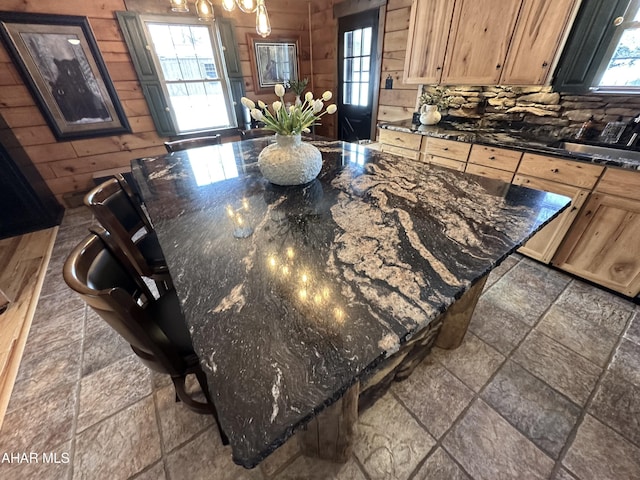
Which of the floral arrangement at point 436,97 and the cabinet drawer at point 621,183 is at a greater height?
the floral arrangement at point 436,97

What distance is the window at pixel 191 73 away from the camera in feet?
10.8

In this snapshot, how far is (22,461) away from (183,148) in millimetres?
2212

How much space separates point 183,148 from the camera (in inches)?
94.1

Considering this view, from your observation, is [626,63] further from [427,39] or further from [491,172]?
[427,39]

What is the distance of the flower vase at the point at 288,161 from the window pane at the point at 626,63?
2.31 metres

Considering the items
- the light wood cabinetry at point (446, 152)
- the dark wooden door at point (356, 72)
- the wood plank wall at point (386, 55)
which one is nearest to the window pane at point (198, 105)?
the wood plank wall at point (386, 55)

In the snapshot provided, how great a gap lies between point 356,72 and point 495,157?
266cm

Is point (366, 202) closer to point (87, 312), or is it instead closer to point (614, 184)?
point (614, 184)

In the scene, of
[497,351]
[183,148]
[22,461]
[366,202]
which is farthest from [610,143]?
[22,461]

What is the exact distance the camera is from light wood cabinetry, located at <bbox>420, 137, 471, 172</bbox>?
235cm

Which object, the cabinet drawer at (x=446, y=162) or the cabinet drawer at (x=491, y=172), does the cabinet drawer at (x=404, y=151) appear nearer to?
the cabinet drawer at (x=446, y=162)

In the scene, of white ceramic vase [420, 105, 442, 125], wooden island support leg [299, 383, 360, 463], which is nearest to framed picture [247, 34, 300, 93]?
white ceramic vase [420, 105, 442, 125]

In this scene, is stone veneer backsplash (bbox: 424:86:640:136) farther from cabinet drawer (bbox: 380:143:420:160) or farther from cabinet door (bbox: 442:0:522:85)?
cabinet drawer (bbox: 380:143:420:160)

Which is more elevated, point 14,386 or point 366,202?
point 366,202
